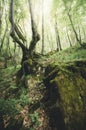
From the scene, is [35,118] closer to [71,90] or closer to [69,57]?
[71,90]

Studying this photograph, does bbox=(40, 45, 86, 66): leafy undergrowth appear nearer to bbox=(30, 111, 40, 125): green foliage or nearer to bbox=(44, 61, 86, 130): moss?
bbox=(44, 61, 86, 130): moss

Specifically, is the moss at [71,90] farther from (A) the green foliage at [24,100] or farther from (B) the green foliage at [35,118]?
(A) the green foliage at [24,100]

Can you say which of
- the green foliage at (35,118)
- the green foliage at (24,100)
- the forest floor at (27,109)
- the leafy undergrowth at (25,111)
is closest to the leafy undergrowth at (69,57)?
the forest floor at (27,109)

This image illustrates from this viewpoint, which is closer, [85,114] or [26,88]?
[85,114]

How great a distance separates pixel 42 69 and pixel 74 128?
6.05 m

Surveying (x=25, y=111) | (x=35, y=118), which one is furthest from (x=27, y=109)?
(x=35, y=118)

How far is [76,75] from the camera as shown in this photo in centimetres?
734

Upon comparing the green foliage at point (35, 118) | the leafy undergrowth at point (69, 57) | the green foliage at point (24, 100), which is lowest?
the green foliage at point (35, 118)

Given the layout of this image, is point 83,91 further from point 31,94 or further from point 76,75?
point 31,94

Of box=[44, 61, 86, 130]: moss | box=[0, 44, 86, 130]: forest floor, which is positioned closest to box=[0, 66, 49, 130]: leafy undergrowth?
box=[0, 44, 86, 130]: forest floor

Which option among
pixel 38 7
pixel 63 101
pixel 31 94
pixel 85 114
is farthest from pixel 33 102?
pixel 38 7

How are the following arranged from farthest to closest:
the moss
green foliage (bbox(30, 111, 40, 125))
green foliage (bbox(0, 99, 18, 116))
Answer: green foliage (bbox(30, 111, 40, 125)) → green foliage (bbox(0, 99, 18, 116)) → the moss

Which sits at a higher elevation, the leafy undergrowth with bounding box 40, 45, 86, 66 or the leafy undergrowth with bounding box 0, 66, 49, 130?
the leafy undergrowth with bounding box 40, 45, 86, 66

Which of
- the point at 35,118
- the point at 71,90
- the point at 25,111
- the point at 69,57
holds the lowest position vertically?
the point at 35,118
